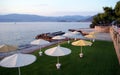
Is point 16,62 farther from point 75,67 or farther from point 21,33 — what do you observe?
point 21,33

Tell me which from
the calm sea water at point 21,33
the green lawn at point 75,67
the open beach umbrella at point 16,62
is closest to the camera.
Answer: the open beach umbrella at point 16,62

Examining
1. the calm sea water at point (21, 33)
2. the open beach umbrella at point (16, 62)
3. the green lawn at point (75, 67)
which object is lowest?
the calm sea water at point (21, 33)

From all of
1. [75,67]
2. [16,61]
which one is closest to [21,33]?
[75,67]

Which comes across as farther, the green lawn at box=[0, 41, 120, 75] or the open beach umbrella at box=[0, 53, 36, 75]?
the green lawn at box=[0, 41, 120, 75]

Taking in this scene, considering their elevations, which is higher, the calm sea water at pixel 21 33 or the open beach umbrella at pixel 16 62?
the open beach umbrella at pixel 16 62

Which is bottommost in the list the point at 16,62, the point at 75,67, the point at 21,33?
the point at 21,33

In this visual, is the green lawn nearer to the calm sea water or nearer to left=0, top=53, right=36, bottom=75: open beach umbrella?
left=0, top=53, right=36, bottom=75: open beach umbrella

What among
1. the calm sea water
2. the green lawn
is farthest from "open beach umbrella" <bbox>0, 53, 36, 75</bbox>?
the calm sea water

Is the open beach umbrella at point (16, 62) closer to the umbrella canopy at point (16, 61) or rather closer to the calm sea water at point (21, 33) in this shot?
the umbrella canopy at point (16, 61)

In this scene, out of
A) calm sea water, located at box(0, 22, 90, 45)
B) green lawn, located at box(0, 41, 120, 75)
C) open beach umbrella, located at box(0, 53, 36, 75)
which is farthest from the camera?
calm sea water, located at box(0, 22, 90, 45)

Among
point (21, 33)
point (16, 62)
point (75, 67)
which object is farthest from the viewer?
point (21, 33)

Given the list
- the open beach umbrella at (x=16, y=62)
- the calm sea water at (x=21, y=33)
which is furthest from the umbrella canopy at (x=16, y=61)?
the calm sea water at (x=21, y=33)

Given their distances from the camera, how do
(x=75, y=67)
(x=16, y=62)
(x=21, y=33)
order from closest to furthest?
1. (x=16, y=62)
2. (x=75, y=67)
3. (x=21, y=33)

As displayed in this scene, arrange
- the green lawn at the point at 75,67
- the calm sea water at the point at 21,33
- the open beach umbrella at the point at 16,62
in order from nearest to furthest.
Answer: the open beach umbrella at the point at 16,62
the green lawn at the point at 75,67
the calm sea water at the point at 21,33
